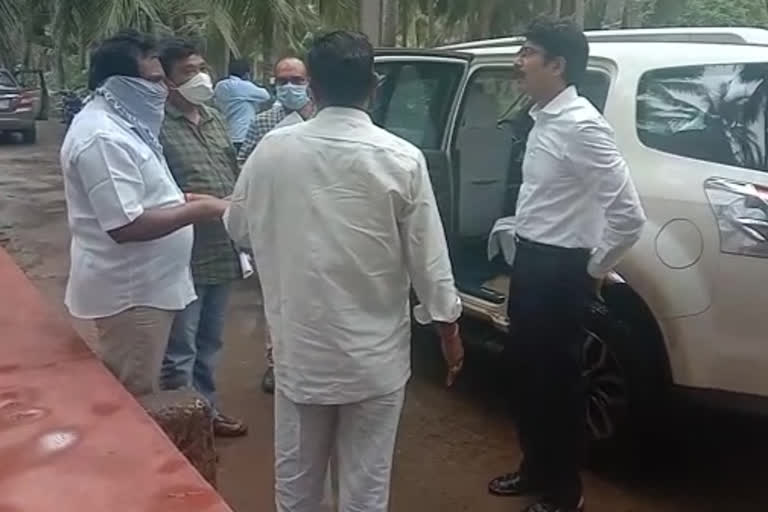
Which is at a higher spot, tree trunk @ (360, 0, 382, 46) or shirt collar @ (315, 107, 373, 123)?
shirt collar @ (315, 107, 373, 123)

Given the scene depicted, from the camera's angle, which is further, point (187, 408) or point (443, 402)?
point (443, 402)

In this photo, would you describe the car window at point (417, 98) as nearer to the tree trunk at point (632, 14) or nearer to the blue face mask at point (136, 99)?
the blue face mask at point (136, 99)

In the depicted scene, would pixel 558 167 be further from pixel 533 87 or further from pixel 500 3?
pixel 500 3

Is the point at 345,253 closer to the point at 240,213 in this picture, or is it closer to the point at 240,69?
the point at 240,213


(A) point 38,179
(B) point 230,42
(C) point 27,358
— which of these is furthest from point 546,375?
(A) point 38,179

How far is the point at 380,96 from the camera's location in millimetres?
6195

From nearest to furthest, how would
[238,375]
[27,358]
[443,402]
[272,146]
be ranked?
1. [27,358]
2. [272,146]
3. [443,402]
4. [238,375]

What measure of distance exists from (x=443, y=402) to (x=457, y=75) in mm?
1702

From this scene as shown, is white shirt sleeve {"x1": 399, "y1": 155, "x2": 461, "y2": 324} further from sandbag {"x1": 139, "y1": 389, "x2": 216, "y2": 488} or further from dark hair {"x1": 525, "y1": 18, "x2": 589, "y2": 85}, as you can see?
dark hair {"x1": 525, "y1": 18, "x2": 589, "y2": 85}

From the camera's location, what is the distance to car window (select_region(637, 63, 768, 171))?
4125mm

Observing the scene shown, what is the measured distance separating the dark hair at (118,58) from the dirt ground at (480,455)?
0.86 meters

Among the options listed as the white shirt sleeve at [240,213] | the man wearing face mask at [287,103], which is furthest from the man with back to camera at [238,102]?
the white shirt sleeve at [240,213]

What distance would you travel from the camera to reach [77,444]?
198cm

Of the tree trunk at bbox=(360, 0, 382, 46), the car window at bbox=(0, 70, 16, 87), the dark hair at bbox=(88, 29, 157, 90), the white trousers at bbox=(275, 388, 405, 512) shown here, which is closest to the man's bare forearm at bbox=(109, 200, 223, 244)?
the dark hair at bbox=(88, 29, 157, 90)
